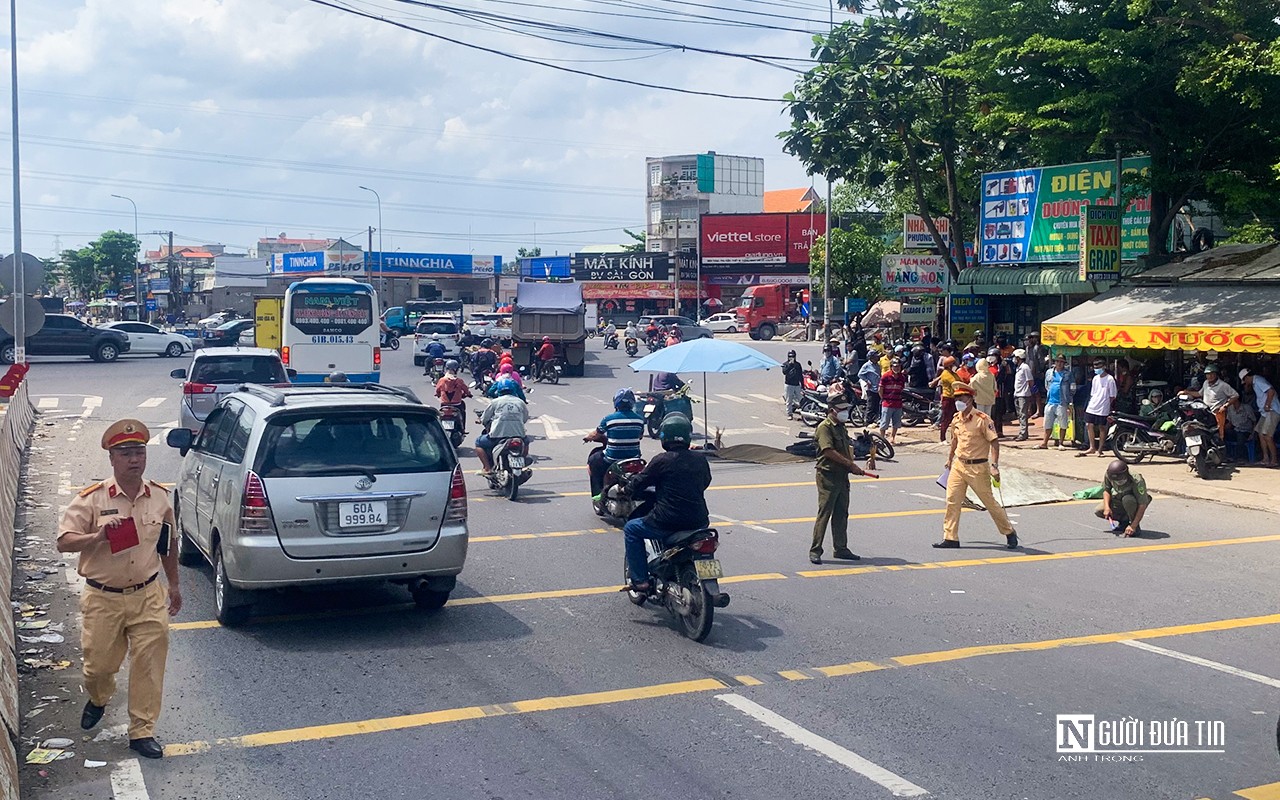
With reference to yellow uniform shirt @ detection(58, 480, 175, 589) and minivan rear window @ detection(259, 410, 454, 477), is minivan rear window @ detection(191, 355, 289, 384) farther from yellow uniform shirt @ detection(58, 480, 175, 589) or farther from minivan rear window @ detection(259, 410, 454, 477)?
yellow uniform shirt @ detection(58, 480, 175, 589)

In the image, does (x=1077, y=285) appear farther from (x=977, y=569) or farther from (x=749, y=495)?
(x=977, y=569)

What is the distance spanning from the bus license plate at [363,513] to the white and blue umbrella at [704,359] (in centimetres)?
1032

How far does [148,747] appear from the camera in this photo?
630 centimetres

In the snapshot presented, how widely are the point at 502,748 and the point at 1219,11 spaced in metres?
18.1

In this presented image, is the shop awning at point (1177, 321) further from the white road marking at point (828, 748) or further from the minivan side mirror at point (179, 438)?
the minivan side mirror at point (179, 438)

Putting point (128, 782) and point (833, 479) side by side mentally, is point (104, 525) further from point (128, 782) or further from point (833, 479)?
point (833, 479)

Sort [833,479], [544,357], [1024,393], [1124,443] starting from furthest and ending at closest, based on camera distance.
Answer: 1. [544,357]
2. [1024,393]
3. [1124,443]
4. [833,479]

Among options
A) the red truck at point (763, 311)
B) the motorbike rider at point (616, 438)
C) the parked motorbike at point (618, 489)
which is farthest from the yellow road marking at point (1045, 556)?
the red truck at point (763, 311)

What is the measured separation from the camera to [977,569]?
1155 cm

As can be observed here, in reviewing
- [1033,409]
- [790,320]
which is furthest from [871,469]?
[790,320]

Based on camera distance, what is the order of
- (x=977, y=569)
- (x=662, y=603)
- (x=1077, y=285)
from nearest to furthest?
(x=662, y=603)
(x=977, y=569)
(x=1077, y=285)

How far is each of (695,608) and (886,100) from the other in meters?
20.8

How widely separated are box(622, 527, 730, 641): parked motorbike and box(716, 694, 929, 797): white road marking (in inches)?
46.9

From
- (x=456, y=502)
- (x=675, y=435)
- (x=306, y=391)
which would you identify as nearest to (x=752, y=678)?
(x=675, y=435)
